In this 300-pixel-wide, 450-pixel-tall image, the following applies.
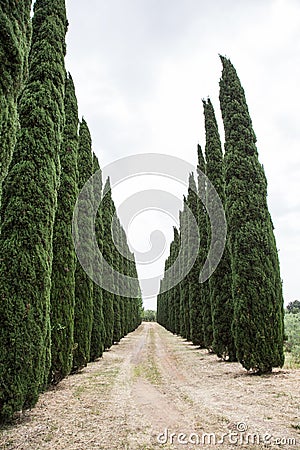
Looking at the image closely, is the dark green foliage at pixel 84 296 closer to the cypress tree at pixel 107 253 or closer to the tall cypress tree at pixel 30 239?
the tall cypress tree at pixel 30 239

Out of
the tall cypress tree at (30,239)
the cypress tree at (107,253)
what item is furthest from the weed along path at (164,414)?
the cypress tree at (107,253)

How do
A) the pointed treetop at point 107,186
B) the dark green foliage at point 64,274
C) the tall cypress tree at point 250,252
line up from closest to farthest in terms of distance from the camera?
the dark green foliage at point 64,274 < the tall cypress tree at point 250,252 < the pointed treetop at point 107,186

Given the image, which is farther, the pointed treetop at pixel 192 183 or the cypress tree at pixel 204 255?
the pointed treetop at pixel 192 183

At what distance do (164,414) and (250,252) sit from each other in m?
5.65

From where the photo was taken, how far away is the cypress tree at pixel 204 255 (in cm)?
1622

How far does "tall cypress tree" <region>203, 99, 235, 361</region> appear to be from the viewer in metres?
12.8

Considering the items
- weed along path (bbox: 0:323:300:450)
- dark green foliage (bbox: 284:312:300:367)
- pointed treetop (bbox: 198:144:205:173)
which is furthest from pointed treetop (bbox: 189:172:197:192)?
weed along path (bbox: 0:323:300:450)

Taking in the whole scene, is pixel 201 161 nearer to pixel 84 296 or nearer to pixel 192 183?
pixel 192 183

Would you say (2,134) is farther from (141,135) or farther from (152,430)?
(141,135)

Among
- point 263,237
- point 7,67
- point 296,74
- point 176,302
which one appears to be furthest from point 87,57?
point 176,302

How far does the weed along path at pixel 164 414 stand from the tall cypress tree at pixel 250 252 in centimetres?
78

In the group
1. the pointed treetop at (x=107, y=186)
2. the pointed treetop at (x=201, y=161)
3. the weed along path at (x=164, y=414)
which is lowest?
the weed along path at (x=164, y=414)

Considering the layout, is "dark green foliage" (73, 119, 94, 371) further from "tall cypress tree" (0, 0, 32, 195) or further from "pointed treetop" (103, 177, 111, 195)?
"tall cypress tree" (0, 0, 32, 195)

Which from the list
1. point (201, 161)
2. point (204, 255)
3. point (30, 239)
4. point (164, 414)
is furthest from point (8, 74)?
point (201, 161)
